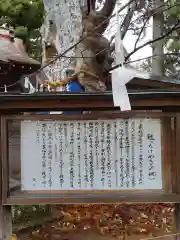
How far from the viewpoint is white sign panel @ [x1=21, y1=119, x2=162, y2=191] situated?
3533 mm

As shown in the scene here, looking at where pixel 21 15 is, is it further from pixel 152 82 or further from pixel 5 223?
pixel 5 223

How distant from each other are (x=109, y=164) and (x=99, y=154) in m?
0.13

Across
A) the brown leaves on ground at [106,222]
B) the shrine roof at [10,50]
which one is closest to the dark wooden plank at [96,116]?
the brown leaves on ground at [106,222]

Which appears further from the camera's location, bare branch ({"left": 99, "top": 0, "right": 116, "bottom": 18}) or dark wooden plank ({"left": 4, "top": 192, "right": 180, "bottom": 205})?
bare branch ({"left": 99, "top": 0, "right": 116, "bottom": 18})

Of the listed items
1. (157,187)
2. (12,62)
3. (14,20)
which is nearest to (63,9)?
(157,187)

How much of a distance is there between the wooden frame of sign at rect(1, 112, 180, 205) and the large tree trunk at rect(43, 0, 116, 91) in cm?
191

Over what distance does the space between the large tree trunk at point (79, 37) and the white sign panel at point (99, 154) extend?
1940 mm

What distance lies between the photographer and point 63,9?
6.97m

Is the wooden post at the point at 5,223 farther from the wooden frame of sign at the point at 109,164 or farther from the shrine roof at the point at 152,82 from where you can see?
the shrine roof at the point at 152,82

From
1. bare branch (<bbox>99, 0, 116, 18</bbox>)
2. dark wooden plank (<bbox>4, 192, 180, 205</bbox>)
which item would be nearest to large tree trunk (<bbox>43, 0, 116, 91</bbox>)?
bare branch (<bbox>99, 0, 116, 18</bbox>)

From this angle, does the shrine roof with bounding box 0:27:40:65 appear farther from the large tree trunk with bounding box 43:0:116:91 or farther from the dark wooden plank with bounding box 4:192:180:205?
the dark wooden plank with bounding box 4:192:180:205

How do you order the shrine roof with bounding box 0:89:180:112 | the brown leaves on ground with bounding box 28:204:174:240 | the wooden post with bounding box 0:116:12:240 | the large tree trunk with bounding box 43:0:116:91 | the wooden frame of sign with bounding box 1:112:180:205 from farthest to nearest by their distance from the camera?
the large tree trunk with bounding box 43:0:116:91, the brown leaves on ground with bounding box 28:204:174:240, the wooden post with bounding box 0:116:12:240, the wooden frame of sign with bounding box 1:112:180:205, the shrine roof with bounding box 0:89:180:112

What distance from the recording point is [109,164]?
355 cm

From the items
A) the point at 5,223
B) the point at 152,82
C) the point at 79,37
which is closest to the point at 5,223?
the point at 5,223
